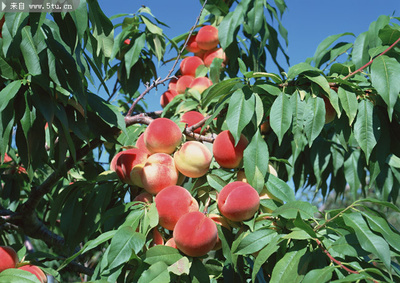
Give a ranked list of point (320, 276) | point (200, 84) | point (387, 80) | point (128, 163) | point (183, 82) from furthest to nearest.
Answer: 1. point (183, 82)
2. point (200, 84)
3. point (128, 163)
4. point (387, 80)
5. point (320, 276)

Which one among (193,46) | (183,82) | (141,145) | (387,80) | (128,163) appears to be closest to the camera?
(387,80)

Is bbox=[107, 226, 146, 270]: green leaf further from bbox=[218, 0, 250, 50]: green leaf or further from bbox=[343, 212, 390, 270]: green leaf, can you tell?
bbox=[218, 0, 250, 50]: green leaf

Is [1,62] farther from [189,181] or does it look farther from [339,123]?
[339,123]

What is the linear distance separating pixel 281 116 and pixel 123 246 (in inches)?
19.2

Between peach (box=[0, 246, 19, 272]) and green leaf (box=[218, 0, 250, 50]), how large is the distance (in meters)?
1.12

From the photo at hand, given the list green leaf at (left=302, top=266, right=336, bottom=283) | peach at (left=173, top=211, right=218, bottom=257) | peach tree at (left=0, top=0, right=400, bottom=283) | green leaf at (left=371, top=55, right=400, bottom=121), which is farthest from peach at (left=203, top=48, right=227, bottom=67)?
green leaf at (left=302, top=266, right=336, bottom=283)

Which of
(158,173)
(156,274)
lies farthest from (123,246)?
(158,173)

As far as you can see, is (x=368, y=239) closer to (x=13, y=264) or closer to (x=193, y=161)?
(x=193, y=161)

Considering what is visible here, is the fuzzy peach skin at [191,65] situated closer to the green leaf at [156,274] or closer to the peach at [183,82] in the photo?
the peach at [183,82]

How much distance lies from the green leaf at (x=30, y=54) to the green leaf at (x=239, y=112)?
45cm

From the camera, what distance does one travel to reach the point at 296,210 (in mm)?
903

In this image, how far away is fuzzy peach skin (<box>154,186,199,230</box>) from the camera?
1025 mm

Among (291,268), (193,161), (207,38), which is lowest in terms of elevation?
(291,268)

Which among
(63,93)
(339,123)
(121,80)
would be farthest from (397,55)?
(121,80)
